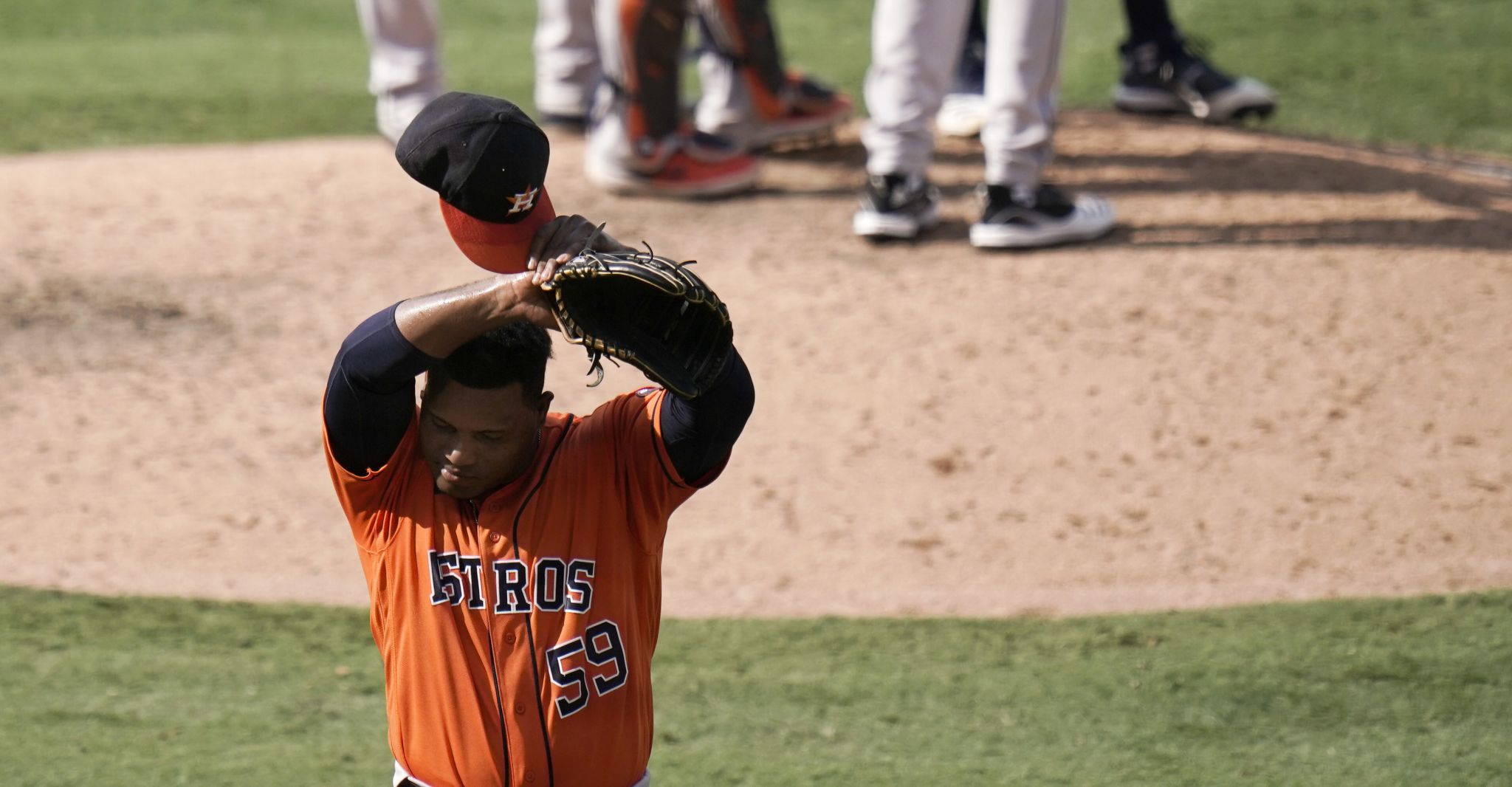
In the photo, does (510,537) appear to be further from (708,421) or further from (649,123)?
(649,123)

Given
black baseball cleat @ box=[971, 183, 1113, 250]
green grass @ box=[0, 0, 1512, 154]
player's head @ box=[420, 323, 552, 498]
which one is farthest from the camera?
green grass @ box=[0, 0, 1512, 154]

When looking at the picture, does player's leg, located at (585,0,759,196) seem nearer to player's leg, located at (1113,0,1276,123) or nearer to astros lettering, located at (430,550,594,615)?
player's leg, located at (1113,0,1276,123)

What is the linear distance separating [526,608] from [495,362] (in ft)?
1.10

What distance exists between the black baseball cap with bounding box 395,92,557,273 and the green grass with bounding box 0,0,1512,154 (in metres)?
5.37

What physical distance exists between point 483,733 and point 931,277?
337cm

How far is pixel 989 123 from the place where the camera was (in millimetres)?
5371

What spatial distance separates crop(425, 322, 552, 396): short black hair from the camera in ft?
7.10

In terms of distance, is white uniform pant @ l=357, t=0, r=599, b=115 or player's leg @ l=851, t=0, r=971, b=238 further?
white uniform pant @ l=357, t=0, r=599, b=115

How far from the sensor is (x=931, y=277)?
5.38m

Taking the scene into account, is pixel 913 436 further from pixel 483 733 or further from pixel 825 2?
pixel 825 2

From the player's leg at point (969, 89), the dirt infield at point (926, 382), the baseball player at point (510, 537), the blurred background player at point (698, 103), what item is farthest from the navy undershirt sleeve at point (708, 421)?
the player's leg at point (969, 89)

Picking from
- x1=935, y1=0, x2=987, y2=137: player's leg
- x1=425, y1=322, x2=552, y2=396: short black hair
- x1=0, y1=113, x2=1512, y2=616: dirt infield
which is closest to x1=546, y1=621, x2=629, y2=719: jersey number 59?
x1=425, y1=322, x2=552, y2=396: short black hair

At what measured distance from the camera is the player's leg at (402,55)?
19.8 feet

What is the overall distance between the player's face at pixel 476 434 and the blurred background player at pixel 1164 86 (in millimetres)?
4558
